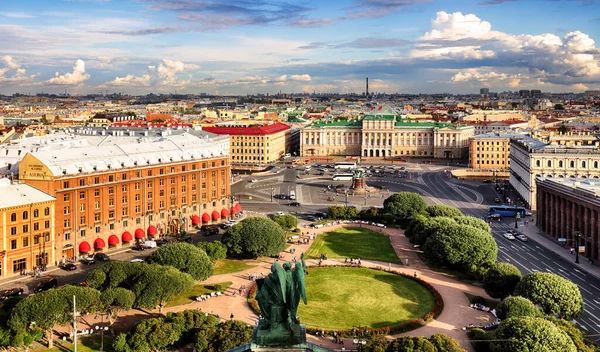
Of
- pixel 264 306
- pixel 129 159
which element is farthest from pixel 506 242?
pixel 264 306

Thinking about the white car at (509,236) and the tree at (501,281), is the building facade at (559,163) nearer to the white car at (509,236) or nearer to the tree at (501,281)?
the white car at (509,236)

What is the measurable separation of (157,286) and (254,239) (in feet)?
73.3

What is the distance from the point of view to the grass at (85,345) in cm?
5141

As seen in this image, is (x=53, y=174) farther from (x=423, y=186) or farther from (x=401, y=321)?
(x=423, y=186)

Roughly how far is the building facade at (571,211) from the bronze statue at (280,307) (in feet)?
218

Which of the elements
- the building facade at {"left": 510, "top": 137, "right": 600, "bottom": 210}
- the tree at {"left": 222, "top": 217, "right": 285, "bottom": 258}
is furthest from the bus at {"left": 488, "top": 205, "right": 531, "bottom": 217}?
the tree at {"left": 222, "top": 217, "right": 285, "bottom": 258}

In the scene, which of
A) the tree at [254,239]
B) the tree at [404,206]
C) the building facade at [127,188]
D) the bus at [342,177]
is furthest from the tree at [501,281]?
the bus at [342,177]

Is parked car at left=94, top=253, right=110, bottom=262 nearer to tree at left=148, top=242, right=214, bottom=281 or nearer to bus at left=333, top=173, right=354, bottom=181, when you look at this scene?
tree at left=148, top=242, right=214, bottom=281

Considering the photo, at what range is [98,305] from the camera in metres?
54.1

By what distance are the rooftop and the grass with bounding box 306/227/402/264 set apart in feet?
123

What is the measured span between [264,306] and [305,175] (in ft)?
474

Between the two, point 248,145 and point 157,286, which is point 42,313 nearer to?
point 157,286

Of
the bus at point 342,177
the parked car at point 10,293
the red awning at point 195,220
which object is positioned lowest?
the parked car at point 10,293

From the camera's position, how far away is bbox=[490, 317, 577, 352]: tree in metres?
44.2
